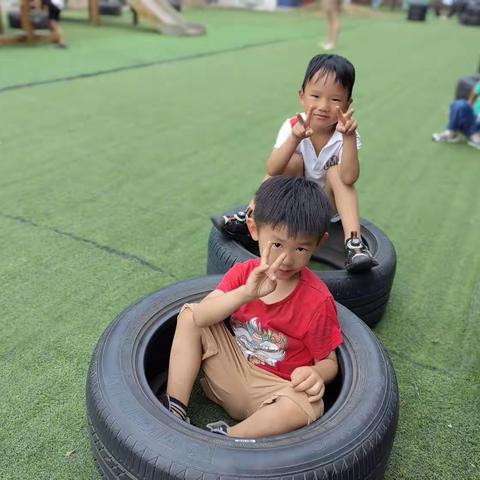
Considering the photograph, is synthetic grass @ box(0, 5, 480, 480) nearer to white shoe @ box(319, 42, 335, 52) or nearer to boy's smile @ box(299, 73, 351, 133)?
boy's smile @ box(299, 73, 351, 133)

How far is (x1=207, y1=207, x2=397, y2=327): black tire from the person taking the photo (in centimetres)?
219

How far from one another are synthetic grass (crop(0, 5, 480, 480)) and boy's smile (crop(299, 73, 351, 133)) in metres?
0.91

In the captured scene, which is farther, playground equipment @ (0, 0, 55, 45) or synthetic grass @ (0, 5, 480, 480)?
playground equipment @ (0, 0, 55, 45)

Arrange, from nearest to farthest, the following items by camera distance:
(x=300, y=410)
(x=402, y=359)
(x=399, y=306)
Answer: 1. (x=300, y=410)
2. (x=402, y=359)
3. (x=399, y=306)

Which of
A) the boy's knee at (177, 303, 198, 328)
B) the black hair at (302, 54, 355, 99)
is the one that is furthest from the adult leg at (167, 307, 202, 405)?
the black hair at (302, 54, 355, 99)

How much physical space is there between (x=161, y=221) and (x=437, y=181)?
7.11 ft

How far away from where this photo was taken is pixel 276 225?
1578mm

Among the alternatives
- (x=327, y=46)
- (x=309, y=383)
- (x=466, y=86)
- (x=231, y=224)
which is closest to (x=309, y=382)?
(x=309, y=383)

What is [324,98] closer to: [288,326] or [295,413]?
[288,326]

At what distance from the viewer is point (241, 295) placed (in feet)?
5.14

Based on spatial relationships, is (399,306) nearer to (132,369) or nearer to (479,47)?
(132,369)

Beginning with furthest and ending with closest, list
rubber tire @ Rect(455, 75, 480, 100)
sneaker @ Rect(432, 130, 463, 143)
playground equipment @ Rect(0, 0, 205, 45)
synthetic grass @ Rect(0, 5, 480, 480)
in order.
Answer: playground equipment @ Rect(0, 0, 205, 45) → rubber tire @ Rect(455, 75, 480, 100) → sneaker @ Rect(432, 130, 463, 143) → synthetic grass @ Rect(0, 5, 480, 480)

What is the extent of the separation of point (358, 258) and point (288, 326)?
0.61m

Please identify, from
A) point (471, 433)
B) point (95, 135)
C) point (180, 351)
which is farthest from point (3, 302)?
point (95, 135)
